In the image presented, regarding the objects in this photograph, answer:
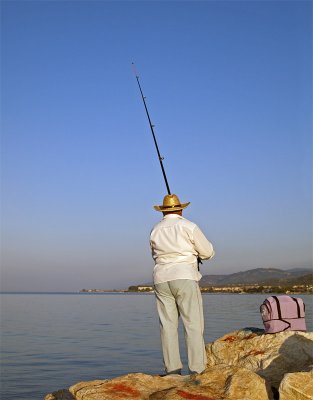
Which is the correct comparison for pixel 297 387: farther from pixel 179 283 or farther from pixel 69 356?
pixel 69 356

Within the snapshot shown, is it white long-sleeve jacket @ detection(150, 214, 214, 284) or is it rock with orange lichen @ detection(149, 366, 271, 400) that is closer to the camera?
rock with orange lichen @ detection(149, 366, 271, 400)

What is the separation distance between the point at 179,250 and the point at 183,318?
2.81ft

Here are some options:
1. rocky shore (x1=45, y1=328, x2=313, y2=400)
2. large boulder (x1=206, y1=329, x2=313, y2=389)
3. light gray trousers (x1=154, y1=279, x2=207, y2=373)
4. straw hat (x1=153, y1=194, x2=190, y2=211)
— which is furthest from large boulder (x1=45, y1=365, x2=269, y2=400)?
straw hat (x1=153, y1=194, x2=190, y2=211)

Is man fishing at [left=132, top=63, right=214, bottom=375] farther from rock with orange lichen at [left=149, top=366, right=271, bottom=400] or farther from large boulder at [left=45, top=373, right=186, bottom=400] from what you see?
rock with orange lichen at [left=149, top=366, right=271, bottom=400]

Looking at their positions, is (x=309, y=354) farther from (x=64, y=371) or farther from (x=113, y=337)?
(x=113, y=337)

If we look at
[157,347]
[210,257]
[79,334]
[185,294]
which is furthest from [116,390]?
[79,334]

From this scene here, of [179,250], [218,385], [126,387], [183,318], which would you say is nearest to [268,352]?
[183,318]

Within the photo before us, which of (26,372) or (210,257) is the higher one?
(210,257)

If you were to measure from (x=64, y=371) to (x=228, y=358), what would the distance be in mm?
7366

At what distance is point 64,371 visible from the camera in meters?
13.9

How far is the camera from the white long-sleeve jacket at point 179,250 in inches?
273

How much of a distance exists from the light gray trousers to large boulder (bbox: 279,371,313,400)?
1942 millimetres

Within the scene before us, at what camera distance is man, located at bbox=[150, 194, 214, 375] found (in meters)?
6.87

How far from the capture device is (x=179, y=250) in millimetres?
6957
